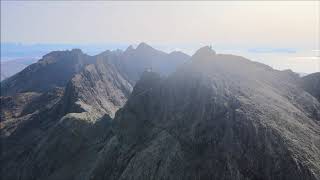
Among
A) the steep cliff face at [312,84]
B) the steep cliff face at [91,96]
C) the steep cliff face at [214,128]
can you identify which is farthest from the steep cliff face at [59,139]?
the steep cliff face at [312,84]

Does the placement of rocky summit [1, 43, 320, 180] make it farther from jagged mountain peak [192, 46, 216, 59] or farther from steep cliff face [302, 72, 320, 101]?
steep cliff face [302, 72, 320, 101]

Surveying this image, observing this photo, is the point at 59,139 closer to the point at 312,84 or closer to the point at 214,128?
the point at 214,128

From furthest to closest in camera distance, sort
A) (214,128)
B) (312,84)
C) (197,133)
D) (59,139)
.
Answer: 1. (59,139)
2. (312,84)
3. (197,133)
4. (214,128)

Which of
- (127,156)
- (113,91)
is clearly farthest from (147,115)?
(113,91)

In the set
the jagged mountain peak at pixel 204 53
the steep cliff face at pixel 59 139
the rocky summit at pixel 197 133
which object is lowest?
the steep cliff face at pixel 59 139

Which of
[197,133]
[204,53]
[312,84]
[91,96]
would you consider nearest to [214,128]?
[197,133]

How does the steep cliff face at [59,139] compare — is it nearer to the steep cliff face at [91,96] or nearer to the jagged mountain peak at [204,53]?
the steep cliff face at [91,96]
